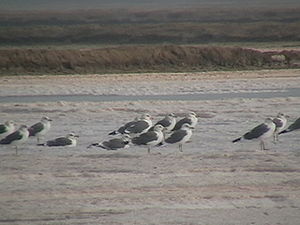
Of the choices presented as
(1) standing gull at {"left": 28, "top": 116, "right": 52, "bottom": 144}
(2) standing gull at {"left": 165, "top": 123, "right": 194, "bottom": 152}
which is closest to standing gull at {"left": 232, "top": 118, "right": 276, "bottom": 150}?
(2) standing gull at {"left": 165, "top": 123, "right": 194, "bottom": 152}

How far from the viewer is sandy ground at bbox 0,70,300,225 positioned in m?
11.5

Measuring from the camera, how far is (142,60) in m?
33.8

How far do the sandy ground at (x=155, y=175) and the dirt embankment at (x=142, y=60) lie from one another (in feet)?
35.8

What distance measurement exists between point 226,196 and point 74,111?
950 cm

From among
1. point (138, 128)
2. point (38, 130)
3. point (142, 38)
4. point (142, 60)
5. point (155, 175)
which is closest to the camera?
point (155, 175)

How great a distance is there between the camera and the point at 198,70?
32.0m

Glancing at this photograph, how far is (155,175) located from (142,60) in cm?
2038

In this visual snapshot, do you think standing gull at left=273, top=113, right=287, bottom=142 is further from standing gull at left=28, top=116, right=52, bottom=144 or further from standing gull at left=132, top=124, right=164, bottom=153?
standing gull at left=28, top=116, right=52, bottom=144

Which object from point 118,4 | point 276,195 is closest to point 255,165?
point 276,195

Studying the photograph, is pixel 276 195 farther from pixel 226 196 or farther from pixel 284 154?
pixel 284 154

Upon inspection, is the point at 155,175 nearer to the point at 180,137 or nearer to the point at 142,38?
the point at 180,137

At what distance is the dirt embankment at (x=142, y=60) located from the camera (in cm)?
3288

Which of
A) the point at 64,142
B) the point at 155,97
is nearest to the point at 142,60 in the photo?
the point at 155,97

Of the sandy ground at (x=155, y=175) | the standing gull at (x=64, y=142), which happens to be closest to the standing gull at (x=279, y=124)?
the sandy ground at (x=155, y=175)
